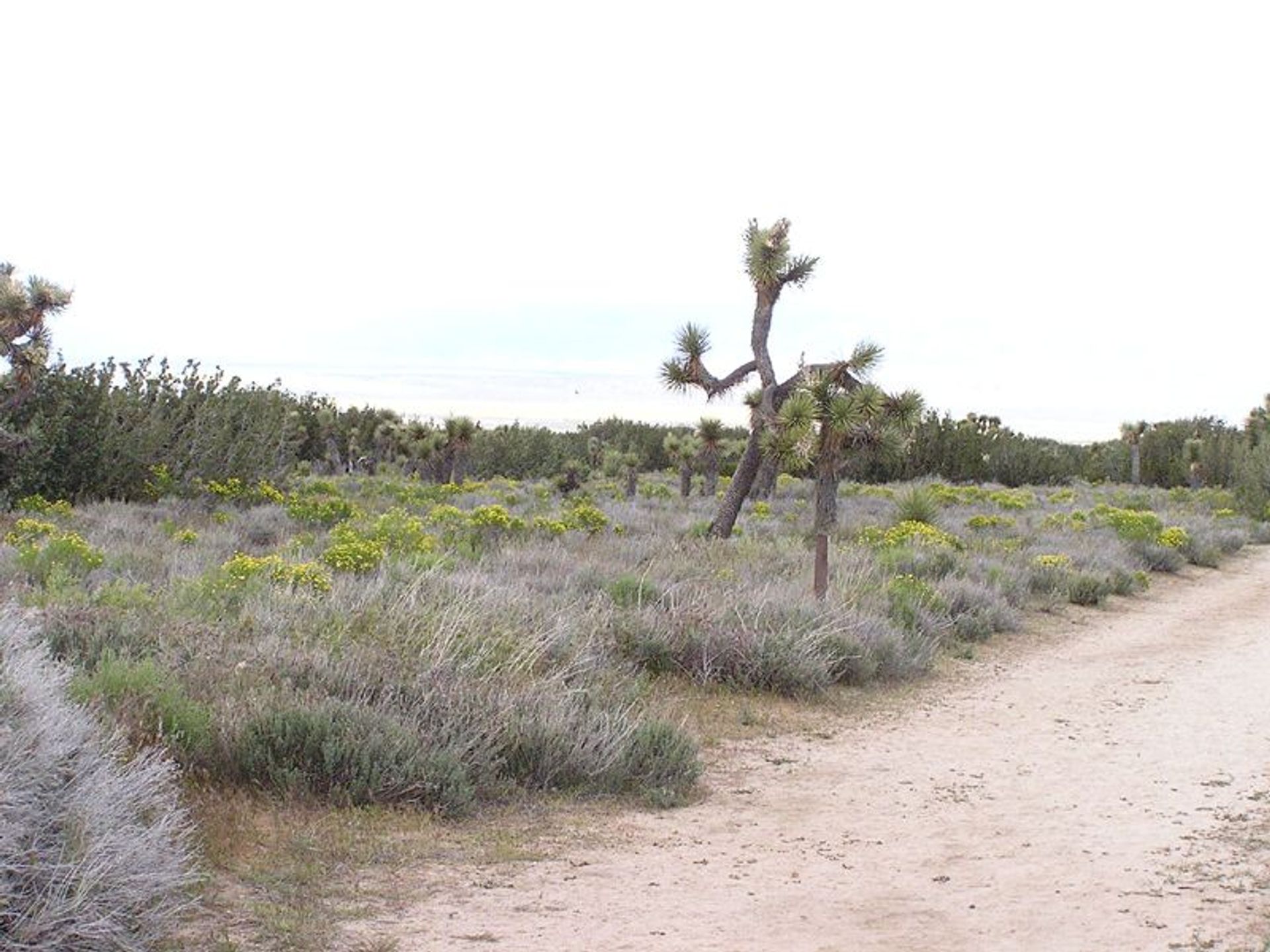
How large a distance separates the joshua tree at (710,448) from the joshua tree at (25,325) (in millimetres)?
15239

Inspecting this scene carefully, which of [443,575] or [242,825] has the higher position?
[443,575]

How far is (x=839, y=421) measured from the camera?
19422 mm

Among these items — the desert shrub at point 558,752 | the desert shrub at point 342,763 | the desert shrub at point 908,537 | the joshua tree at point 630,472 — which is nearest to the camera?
the desert shrub at point 342,763

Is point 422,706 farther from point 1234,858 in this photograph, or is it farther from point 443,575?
point 1234,858

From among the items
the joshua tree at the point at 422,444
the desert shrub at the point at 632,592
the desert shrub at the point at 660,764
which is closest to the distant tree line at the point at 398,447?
the joshua tree at the point at 422,444

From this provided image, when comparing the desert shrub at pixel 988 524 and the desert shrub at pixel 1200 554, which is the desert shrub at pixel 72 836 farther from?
the desert shrub at pixel 1200 554

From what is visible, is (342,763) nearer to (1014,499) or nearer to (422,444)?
(1014,499)

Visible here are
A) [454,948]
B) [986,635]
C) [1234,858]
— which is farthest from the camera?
[986,635]

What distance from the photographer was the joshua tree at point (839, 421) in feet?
64.0

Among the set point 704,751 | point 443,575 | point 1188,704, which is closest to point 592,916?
point 704,751

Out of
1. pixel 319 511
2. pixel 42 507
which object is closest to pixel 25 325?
A: pixel 42 507

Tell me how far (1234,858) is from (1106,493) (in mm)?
36469

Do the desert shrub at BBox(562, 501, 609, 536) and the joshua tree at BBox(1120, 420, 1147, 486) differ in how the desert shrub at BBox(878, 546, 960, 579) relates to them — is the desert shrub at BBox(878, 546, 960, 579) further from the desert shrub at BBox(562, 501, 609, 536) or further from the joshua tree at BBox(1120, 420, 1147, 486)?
the joshua tree at BBox(1120, 420, 1147, 486)

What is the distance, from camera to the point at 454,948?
504 cm
